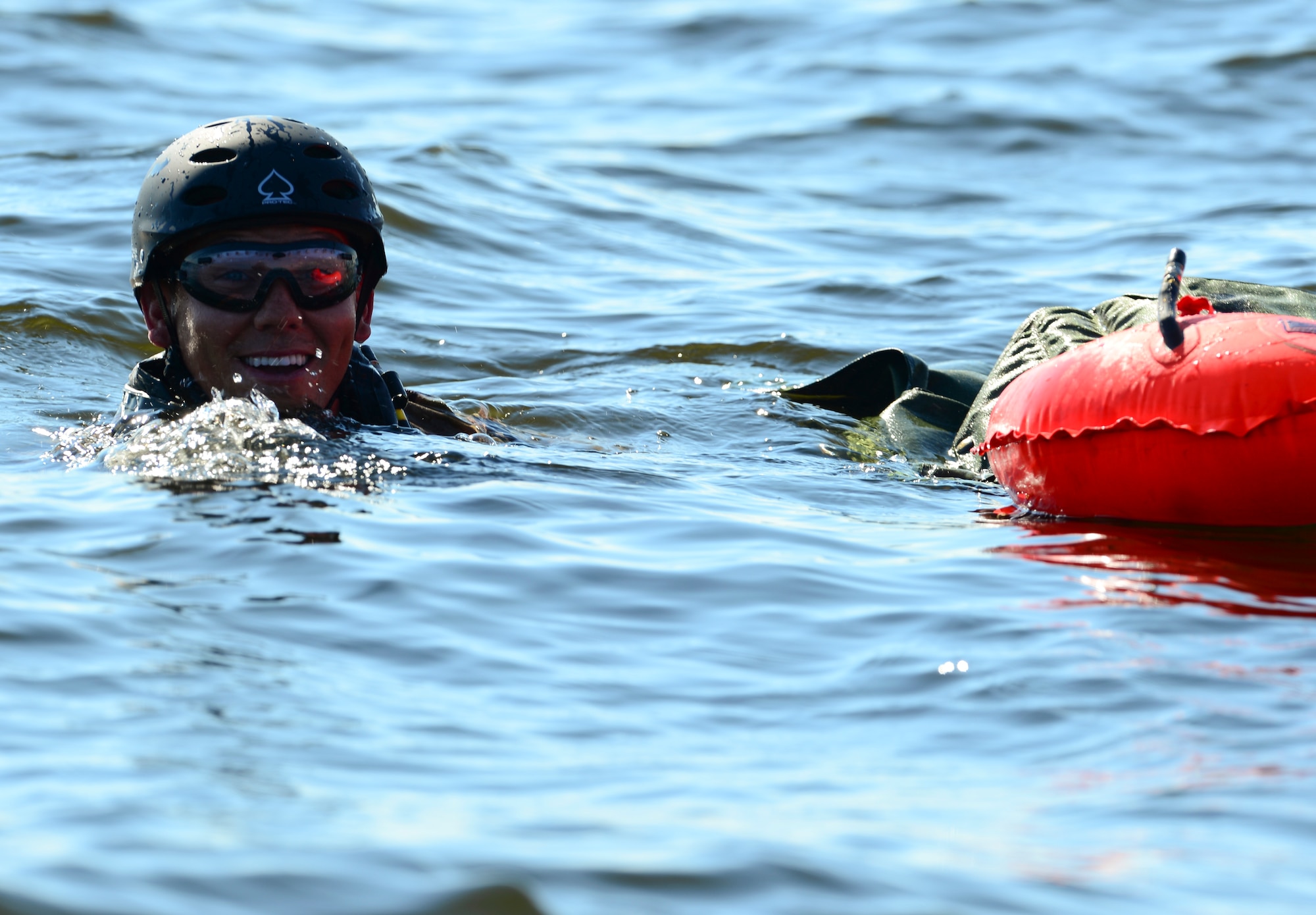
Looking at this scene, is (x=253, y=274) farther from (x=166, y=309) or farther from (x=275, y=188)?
(x=166, y=309)

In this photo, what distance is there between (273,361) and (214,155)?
784mm

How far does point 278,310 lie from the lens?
539 centimetres

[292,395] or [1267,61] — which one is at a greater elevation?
[1267,61]

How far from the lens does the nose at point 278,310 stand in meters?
5.38

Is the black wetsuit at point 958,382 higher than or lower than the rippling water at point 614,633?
higher

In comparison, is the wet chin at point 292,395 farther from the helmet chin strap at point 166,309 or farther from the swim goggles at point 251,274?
the helmet chin strap at point 166,309

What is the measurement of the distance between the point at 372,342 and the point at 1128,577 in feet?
17.6

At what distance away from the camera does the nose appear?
5383 millimetres

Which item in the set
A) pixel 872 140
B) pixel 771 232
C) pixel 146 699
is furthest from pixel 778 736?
pixel 872 140

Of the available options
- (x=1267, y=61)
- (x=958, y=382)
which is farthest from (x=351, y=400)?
(x=1267, y=61)

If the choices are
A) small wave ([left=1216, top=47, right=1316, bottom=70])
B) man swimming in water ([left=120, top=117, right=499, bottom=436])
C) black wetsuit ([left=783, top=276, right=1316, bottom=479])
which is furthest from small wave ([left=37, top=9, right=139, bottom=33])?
man swimming in water ([left=120, top=117, right=499, bottom=436])

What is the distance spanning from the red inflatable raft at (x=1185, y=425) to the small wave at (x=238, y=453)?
2.14 meters

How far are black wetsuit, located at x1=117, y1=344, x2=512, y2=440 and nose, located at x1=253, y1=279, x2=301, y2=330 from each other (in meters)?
0.38

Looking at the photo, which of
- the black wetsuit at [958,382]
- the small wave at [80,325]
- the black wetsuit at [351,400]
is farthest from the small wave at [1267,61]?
the black wetsuit at [351,400]
